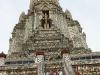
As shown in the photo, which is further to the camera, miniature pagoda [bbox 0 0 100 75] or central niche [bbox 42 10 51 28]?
central niche [bbox 42 10 51 28]

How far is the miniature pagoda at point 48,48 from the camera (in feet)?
61.5

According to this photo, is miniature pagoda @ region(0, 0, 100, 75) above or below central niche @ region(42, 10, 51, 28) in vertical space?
below

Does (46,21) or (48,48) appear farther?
(46,21)

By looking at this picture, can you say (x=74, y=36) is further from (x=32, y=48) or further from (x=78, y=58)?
(x=78, y=58)

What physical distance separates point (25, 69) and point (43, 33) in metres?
12.3

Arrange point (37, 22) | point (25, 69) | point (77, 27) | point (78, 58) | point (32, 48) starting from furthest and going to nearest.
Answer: point (77, 27) < point (37, 22) < point (32, 48) < point (78, 58) < point (25, 69)

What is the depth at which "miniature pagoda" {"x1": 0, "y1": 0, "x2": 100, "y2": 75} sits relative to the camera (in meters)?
18.7

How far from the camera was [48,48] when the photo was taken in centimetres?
2783

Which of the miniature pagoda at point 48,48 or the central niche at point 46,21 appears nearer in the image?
the miniature pagoda at point 48,48

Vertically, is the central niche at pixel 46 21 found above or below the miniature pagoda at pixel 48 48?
above

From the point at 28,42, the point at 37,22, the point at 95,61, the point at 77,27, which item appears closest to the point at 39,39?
the point at 28,42

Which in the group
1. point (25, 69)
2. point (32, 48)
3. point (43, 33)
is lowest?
point (25, 69)

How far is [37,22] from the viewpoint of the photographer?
32.8 m

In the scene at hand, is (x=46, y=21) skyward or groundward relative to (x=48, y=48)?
skyward
